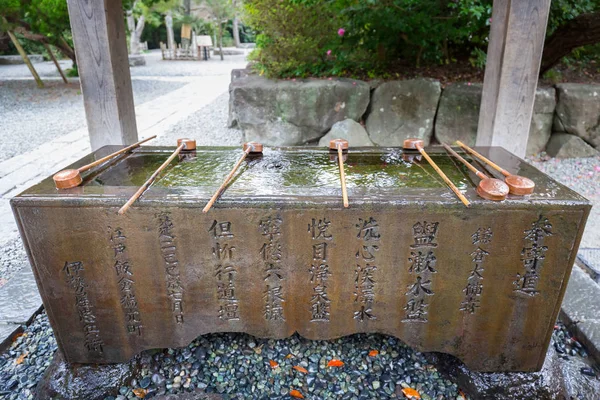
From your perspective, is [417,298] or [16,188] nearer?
[417,298]

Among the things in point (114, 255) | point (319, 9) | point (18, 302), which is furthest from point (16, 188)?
point (319, 9)

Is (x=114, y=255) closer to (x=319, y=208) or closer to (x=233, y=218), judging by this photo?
(x=233, y=218)

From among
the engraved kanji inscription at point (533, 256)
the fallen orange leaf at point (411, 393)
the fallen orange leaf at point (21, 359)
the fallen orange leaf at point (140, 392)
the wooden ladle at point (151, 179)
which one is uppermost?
the wooden ladle at point (151, 179)

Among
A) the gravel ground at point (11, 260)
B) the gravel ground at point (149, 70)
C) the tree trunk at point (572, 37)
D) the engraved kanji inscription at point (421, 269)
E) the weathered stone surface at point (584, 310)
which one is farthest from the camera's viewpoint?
the gravel ground at point (149, 70)

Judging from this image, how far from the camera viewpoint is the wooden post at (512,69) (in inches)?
104

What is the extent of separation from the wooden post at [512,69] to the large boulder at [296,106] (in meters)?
2.66

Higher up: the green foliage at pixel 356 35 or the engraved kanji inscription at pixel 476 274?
the green foliage at pixel 356 35

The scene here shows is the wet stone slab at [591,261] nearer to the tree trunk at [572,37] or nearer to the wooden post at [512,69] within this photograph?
the wooden post at [512,69]

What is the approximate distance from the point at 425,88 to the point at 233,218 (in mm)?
4206

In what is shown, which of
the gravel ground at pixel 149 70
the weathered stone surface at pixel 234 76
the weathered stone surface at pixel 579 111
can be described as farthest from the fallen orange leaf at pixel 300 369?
the gravel ground at pixel 149 70

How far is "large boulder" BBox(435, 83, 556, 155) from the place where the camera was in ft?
17.0

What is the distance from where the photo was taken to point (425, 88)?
5.29 metres

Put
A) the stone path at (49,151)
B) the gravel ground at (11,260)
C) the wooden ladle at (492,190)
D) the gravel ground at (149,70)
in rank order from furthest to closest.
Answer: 1. the gravel ground at (149,70)
2. the gravel ground at (11,260)
3. the stone path at (49,151)
4. the wooden ladle at (492,190)

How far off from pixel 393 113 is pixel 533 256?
3.83m
